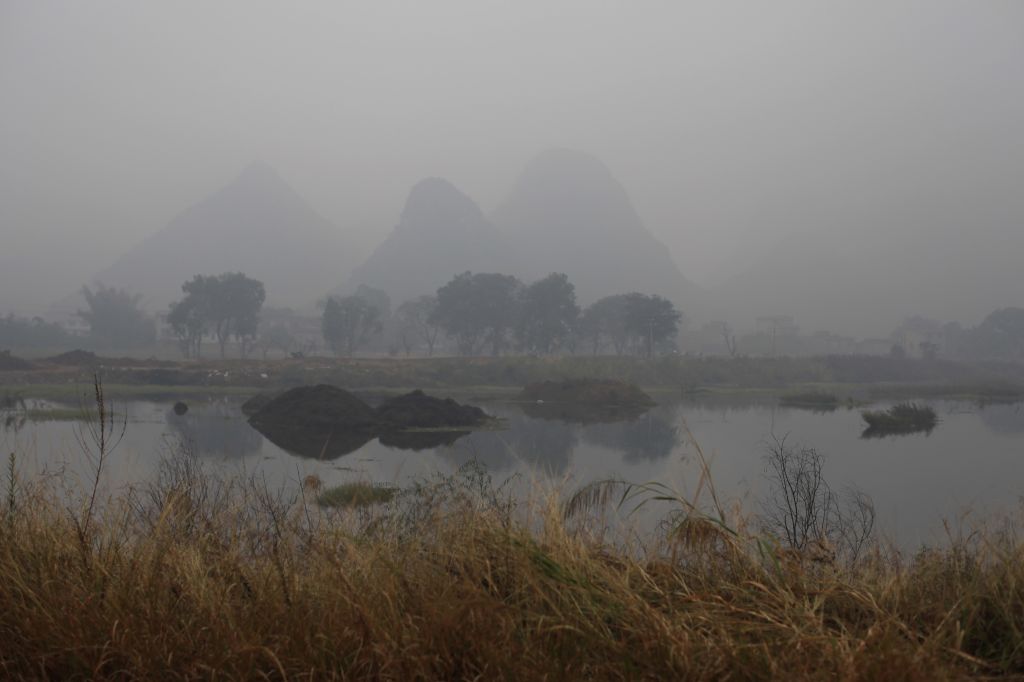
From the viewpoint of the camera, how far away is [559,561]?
3.09m


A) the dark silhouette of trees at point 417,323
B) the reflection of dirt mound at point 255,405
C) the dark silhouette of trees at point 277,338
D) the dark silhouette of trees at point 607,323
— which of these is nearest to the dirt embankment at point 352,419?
the reflection of dirt mound at point 255,405

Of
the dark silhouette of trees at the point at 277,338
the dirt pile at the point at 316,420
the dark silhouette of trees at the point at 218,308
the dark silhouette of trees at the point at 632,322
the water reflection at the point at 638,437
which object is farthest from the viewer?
the dark silhouette of trees at the point at 277,338

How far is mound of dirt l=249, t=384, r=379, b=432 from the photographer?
845 inches

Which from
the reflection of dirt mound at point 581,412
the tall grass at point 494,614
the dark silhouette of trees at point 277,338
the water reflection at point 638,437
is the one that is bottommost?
the water reflection at point 638,437

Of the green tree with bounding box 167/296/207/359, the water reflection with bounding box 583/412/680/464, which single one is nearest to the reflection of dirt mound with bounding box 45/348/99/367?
the green tree with bounding box 167/296/207/359

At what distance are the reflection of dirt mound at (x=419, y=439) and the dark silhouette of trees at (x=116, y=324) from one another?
6730 cm

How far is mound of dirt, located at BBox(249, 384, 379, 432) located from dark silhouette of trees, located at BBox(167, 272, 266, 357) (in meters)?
43.7

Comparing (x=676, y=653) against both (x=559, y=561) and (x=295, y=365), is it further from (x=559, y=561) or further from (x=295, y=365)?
(x=295, y=365)

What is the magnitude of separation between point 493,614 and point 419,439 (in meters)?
16.9

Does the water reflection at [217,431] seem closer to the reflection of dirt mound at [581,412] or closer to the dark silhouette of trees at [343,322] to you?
the reflection of dirt mound at [581,412]

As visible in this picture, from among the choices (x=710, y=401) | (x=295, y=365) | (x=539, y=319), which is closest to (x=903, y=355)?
(x=539, y=319)

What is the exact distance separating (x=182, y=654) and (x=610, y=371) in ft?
153

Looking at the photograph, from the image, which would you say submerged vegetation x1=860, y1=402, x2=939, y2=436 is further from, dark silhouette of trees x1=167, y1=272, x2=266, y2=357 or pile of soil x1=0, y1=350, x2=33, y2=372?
dark silhouette of trees x1=167, y1=272, x2=266, y2=357

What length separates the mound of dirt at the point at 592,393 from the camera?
32438 mm
